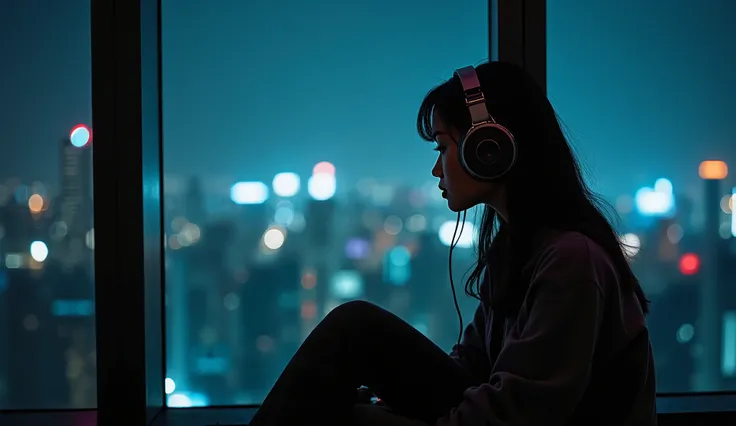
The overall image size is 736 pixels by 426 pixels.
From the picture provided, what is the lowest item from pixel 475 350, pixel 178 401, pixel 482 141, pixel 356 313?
pixel 178 401

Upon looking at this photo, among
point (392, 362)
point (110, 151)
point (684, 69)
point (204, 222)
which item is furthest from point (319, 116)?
point (684, 69)

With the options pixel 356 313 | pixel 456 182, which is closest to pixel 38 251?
pixel 356 313

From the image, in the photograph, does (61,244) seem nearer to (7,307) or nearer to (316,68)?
(7,307)

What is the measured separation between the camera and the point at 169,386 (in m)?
1.73

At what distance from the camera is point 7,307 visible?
171cm

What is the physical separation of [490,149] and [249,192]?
90 centimetres

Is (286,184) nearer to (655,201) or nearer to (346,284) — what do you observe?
(346,284)

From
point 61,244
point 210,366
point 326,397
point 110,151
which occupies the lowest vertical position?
point 210,366

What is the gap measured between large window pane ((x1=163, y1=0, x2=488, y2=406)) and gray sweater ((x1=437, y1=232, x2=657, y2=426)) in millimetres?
795

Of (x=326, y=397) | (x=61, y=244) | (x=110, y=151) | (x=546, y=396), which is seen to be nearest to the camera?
(x=546, y=396)

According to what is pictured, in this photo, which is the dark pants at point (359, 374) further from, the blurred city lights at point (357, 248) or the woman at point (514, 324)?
the blurred city lights at point (357, 248)

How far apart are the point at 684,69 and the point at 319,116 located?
999mm

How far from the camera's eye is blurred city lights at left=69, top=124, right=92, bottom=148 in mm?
1691

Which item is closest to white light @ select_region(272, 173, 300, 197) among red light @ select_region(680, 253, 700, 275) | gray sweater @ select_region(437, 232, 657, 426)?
gray sweater @ select_region(437, 232, 657, 426)
